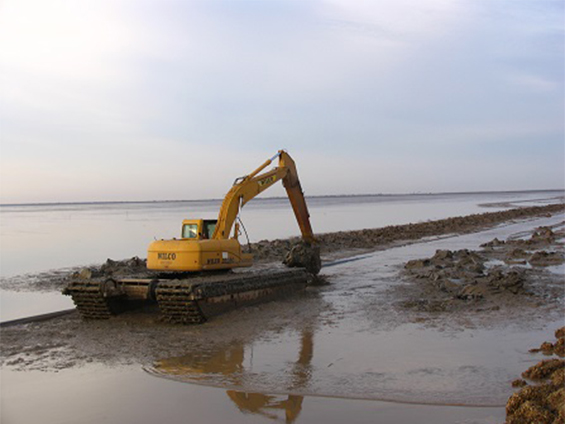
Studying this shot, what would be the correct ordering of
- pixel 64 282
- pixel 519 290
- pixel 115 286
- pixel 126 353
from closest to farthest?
pixel 126 353
pixel 115 286
pixel 519 290
pixel 64 282

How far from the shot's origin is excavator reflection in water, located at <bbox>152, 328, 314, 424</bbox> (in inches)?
268

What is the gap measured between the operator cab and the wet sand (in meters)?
1.89

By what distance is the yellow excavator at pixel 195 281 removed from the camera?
11.3m

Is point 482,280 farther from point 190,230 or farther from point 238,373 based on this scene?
point 238,373

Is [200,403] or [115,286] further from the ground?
[115,286]

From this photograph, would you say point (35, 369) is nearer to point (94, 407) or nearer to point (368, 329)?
point (94, 407)

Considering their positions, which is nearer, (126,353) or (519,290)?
(126,353)

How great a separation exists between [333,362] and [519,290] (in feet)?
23.2

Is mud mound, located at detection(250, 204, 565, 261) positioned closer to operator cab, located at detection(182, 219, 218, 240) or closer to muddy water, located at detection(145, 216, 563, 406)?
operator cab, located at detection(182, 219, 218, 240)

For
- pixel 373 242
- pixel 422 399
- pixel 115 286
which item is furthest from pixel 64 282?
pixel 373 242

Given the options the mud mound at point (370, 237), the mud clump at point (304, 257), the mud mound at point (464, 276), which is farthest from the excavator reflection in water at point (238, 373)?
the mud mound at point (370, 237)

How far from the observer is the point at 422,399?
686 cm

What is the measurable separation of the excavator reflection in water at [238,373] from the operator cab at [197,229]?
405 cm

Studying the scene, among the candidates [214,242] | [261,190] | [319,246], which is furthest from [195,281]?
[319,246]
